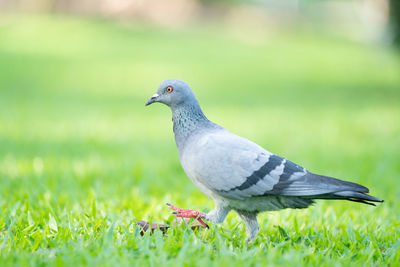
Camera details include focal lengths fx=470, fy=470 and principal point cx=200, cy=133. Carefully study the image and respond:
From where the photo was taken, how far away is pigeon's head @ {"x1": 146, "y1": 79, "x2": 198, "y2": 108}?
10.8 ft

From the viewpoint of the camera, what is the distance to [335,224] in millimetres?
3785

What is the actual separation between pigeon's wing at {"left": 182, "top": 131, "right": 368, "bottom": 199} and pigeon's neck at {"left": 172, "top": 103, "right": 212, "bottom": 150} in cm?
24

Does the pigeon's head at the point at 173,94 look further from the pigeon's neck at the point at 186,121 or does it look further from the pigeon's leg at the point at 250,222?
the pigeon's leg at the point at 250,222

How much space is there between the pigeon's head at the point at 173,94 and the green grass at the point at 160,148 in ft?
2.85

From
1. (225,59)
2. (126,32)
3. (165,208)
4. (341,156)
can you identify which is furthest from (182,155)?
(126,32)

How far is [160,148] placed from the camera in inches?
281

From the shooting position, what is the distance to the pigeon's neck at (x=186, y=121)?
330 cm

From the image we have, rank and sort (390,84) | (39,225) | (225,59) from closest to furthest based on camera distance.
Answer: (39,225) → (390,84) → (225,59)

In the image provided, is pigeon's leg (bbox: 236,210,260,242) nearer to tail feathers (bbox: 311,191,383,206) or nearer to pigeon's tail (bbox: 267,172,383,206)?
pigeon's tail (bbox: 267,172,383,206)

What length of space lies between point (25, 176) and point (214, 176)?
9.40 feet

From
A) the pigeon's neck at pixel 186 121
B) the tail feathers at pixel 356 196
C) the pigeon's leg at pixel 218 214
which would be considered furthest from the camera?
the pigeon's neck at pixel 186 121

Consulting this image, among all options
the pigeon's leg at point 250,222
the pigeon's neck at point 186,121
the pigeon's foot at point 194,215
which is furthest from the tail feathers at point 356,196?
the pigeon's neck at point 186,121

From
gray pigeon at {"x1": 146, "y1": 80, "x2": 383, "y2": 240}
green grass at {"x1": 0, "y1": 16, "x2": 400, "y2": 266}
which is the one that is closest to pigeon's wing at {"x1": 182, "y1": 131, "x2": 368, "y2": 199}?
gray pigeon at {"x1": 146, "y1": 80, "x2": 383, "y2": 240}

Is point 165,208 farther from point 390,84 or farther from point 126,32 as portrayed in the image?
point 126,32
